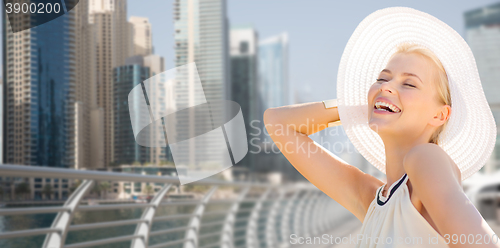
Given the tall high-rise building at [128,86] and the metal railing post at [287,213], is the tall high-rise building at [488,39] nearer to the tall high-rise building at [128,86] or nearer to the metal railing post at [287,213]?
the tall high-rise building at [128,86]

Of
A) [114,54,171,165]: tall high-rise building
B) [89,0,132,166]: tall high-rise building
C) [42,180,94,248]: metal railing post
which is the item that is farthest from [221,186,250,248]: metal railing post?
[89,0,132,166]: tall high-rise building

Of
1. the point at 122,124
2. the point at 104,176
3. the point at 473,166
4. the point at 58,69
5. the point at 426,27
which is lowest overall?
the point at 122,124

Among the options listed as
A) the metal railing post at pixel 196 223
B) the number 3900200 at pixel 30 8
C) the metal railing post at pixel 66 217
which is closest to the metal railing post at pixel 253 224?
the metal railing post at pixel 196 223

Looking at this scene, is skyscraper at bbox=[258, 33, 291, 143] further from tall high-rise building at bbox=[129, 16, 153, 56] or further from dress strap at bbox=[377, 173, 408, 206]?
dress strap at bbox=[377, 173, 408, 206]

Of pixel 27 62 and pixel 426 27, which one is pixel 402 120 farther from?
pixel 27 62

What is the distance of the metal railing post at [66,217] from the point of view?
1647mm

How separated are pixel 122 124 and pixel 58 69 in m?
7.94

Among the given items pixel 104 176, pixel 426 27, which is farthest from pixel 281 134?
pixel 104 176

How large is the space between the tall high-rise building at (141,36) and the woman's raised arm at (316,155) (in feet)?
73.7

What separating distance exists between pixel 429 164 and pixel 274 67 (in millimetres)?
70131

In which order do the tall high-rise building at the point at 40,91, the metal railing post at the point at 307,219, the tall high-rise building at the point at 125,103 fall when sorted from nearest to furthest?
the metal railing post at the point at 307,219 → the tall high-rise building at the point at 125,103 → the tall high-rise building at the point at 40,91

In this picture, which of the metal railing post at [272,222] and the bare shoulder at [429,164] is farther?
the metal railing post at [272,222]

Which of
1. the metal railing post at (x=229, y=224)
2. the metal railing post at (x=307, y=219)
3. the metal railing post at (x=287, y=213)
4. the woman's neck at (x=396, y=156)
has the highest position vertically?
the woman's neck at (x=396, y=156)

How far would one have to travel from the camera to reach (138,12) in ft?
93.4
